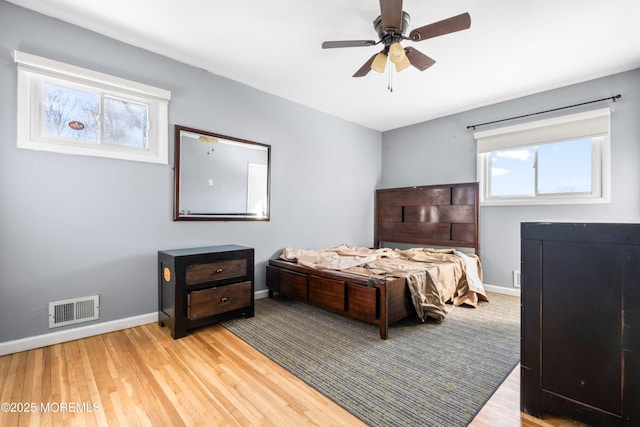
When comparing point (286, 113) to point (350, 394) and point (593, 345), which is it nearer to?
point (350, 394)

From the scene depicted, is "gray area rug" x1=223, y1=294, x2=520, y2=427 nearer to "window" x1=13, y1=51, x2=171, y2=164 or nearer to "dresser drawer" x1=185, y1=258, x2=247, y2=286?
"dresser drawer" x1=185, y1=258, x2=247, y2=286

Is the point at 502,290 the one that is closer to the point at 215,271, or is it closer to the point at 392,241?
the point at 392,241

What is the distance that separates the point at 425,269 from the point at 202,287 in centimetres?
214

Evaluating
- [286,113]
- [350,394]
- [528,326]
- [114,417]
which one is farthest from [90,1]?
[528,326]

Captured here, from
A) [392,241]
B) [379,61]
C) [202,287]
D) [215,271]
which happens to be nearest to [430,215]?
[392,241]

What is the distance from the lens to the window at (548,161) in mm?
3090

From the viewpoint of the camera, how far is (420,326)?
262 centimetres

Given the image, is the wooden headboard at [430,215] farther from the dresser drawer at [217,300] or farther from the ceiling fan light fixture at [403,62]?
the dresser drawer at [217,300]

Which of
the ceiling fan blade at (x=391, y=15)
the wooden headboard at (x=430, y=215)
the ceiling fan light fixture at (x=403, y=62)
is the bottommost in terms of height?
the wooden headboard at (x=430, y=215)

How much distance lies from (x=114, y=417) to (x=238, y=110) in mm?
2903

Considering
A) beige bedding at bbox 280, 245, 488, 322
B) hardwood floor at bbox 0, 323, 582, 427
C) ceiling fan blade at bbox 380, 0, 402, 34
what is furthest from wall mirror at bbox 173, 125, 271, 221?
ceiling fan blade at bbox 380, 0, 402, 34

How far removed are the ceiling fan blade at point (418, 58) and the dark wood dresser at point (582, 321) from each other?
1582 mm

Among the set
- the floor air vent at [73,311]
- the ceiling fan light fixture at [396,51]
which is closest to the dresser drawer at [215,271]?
the floor air vent at [73,311]

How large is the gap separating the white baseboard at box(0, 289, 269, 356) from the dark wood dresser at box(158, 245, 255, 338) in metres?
0.16
